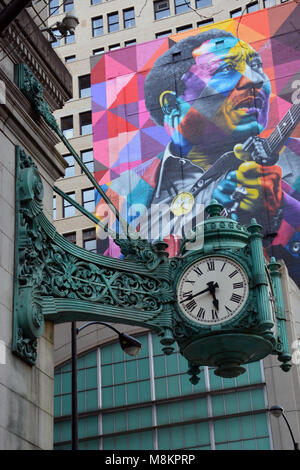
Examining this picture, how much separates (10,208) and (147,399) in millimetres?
38015

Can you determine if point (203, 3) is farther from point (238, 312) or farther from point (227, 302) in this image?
point (238, 312)

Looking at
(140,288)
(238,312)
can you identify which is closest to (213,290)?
(238,312)

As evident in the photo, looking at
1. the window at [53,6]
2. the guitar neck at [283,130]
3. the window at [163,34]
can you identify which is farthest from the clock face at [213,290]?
the window at [163,34]

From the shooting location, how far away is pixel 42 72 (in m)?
14.9

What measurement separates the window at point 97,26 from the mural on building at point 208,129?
6.36 metres

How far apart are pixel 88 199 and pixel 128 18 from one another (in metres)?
17.0

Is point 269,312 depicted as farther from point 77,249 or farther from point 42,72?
point 42,72

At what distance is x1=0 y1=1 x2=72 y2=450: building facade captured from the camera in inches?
467

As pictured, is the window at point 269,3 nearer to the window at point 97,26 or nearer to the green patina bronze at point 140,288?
the window at point 97,26

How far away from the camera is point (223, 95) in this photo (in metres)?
63.5

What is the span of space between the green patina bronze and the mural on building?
4186 cm

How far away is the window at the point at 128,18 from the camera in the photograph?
74500 millimetres

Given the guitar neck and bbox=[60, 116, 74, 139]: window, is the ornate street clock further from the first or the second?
bbox=[60, 116, 74, 139]: window
